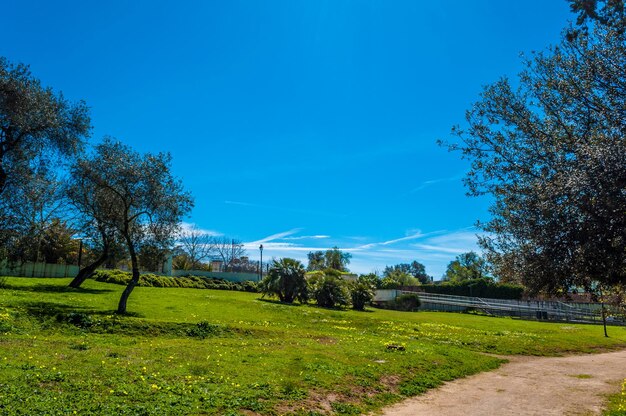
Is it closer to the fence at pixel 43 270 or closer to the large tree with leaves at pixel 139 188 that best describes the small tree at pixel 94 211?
the large tree with leaves at pixel 139 188

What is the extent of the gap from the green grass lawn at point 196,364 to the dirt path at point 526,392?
642mm

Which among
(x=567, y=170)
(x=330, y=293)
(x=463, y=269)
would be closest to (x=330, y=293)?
(x=330, y=293)

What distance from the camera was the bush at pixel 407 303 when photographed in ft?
167

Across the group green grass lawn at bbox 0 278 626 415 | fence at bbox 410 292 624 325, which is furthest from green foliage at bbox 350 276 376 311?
green grass lawn at bbox 0 278 626 415

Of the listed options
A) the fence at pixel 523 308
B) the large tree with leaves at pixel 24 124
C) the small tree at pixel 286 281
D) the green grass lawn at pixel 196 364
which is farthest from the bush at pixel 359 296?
the large tree with leaves at pixel 24 124

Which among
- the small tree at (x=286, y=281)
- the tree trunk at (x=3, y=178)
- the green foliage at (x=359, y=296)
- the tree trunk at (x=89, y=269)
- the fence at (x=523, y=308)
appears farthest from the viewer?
the fence at (x=523, y=308)

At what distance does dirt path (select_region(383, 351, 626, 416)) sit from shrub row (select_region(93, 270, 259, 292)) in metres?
32.7

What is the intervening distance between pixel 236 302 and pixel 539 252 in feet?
91.4

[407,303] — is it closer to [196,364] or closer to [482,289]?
[482,289]

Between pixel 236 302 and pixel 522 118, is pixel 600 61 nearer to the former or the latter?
pixel 522 118

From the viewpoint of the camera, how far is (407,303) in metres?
51.0

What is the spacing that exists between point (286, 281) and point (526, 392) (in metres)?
27.2

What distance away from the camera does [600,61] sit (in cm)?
850

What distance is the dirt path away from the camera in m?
10.7
